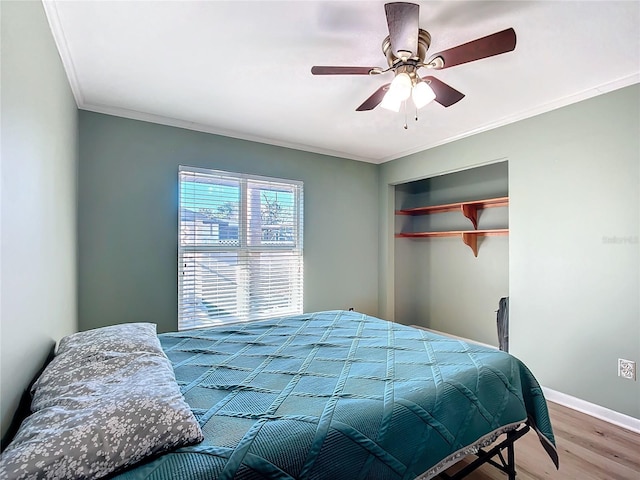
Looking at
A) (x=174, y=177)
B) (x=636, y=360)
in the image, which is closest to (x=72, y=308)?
(x=174, y=177)

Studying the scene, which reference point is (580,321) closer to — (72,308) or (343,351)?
(343,351)

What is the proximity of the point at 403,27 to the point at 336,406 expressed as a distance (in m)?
1.67

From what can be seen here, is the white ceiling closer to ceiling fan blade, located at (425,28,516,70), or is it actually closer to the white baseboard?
ceiling fan blade, located at (425,28,516,70)

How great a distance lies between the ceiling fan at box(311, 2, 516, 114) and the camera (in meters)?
1.46

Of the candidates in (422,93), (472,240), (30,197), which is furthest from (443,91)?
(472,240)

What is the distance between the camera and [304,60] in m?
2.07

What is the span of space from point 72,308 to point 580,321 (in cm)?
391

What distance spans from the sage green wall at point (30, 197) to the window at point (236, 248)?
3.61 feet

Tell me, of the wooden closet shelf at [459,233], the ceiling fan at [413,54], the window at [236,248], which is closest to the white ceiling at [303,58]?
the ceiling fan at [413,54]

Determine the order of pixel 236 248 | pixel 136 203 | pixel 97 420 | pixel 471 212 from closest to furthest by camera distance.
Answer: pixel 97 420, pixel 136 203, pixel 236 248, pixel 471 212

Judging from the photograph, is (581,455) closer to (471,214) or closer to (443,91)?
(443,91)

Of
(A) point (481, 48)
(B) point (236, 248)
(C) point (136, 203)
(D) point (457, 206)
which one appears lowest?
(B) point (236, 248)

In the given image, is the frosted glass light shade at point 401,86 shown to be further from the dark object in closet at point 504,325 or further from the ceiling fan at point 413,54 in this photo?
the dark object in closet at point 504,325

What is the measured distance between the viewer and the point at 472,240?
4012 millimetres
